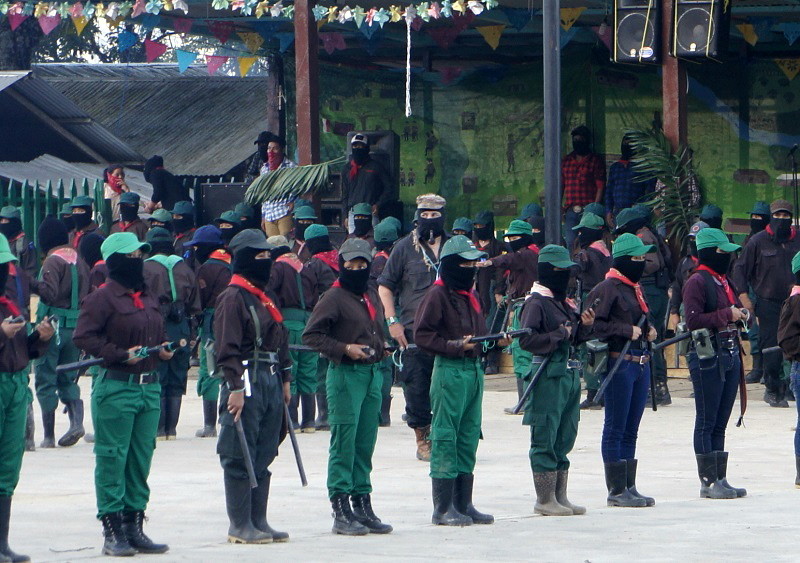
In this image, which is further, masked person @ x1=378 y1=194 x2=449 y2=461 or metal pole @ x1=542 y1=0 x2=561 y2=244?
metal pole @ x1=542 y1=0 x2=561 y2=244

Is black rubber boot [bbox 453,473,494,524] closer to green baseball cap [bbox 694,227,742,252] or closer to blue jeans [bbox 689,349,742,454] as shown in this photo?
blue jeans [bbox 689,349,742,454]

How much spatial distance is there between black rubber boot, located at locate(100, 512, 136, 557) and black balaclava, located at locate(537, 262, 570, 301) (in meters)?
3.14

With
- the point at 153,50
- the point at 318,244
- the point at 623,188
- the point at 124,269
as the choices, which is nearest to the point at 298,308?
the point at 318,244

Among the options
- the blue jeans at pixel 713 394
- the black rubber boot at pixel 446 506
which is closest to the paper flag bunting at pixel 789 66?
the blue jeans at pixel 713 394

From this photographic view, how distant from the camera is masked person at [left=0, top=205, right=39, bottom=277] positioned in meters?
16.3

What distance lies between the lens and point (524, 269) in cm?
1677

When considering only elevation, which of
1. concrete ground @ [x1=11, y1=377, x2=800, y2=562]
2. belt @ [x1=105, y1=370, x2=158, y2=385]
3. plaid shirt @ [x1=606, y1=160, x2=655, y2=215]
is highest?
plaid shirt @ [x1=606, y1=160, x2=655, y2=215]

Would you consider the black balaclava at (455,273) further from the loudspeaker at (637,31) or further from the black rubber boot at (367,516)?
the loudspeaker at (637,31)

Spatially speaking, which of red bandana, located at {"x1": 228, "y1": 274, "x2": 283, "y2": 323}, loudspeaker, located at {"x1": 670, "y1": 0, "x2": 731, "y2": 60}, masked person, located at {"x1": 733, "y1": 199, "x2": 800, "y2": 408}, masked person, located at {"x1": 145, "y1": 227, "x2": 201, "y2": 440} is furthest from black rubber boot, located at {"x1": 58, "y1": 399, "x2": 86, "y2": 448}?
loudspeaker, located at {"x1": 670, "y1": 0, "x2": 731, "y2": 60}

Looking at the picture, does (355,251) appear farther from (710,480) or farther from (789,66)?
(789,66)

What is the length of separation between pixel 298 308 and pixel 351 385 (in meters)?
4.99

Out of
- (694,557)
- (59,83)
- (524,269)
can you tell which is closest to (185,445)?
(524,269)

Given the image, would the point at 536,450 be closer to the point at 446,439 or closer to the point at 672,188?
the point at 446,439

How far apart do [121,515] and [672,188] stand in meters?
10.5
